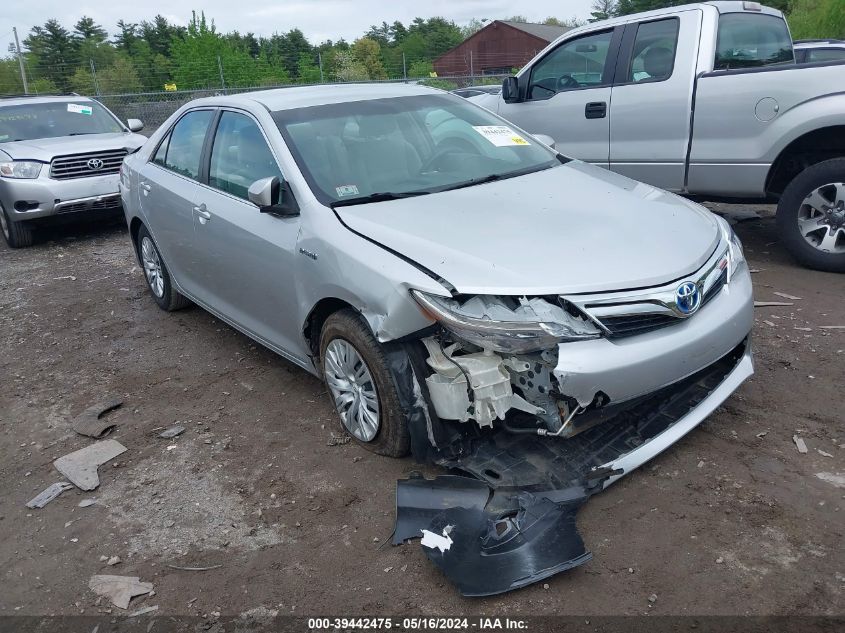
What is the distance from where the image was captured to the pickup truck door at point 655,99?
5.98 metres

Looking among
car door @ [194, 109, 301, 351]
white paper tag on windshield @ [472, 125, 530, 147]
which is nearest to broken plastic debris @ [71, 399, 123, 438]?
car door @ [194, 109, 301, 351]

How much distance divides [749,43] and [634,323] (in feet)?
14.3

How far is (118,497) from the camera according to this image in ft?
11.7

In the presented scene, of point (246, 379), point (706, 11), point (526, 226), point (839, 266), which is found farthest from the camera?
point (706, 11)

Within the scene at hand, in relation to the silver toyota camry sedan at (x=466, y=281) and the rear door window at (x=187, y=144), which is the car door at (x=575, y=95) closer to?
the silver toyota camry sedan at (x=466, y=281)

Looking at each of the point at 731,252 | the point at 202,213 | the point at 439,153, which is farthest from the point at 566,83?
the point at 202,213

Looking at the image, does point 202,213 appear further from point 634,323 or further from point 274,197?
point 634,323

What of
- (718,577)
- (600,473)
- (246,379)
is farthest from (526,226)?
(246,379)

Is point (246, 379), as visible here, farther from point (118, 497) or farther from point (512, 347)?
point (512, 347)

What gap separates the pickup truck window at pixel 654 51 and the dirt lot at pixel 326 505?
7.67 feet

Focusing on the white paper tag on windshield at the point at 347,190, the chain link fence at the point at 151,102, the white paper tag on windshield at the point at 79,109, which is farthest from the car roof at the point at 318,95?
the chain link fence at the point at 151,102

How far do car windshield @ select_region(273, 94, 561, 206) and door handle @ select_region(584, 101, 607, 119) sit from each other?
2.11 meters

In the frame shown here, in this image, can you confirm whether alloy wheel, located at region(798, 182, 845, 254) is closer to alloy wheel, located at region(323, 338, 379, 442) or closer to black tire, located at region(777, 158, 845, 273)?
black tire, located at region(777, 158, 845, 273)

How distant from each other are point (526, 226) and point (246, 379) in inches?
90.1
